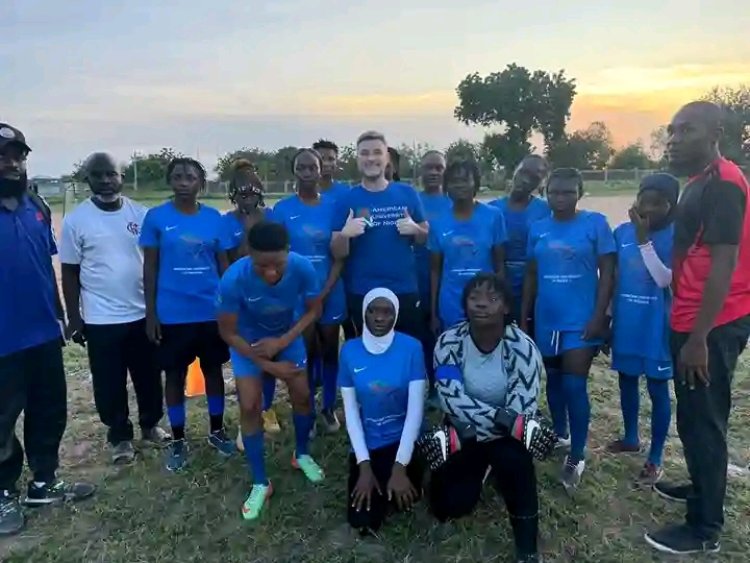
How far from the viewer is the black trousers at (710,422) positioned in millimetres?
3309

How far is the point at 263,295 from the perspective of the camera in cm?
378

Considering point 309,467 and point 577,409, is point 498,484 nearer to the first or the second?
point 577,409

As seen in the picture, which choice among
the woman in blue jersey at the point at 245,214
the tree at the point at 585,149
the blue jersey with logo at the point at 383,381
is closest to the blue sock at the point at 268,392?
the woman in blue jersey at the point at 245,214

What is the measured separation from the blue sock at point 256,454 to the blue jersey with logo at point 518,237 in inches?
75.2

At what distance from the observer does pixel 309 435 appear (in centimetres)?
442

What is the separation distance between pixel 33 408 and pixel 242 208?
1779 millimetres

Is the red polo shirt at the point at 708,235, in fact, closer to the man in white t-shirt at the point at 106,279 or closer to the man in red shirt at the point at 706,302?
the man in red shirt at the point at 706,302

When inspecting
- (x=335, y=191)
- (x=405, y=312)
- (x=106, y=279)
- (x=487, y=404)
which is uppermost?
(x=335, y=191)

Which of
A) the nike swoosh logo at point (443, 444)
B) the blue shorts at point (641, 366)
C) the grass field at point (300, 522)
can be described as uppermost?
the blue shorts at point (641, 366)

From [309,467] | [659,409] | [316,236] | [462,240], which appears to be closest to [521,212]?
[462,240]

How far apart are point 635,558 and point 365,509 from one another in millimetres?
1352

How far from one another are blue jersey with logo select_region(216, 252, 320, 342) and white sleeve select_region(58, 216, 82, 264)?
1206 mm

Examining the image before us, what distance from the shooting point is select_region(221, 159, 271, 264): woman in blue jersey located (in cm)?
455

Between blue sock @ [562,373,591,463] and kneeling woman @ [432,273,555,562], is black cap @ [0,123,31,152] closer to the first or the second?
kneeling woman @ [432,273,555,562]
